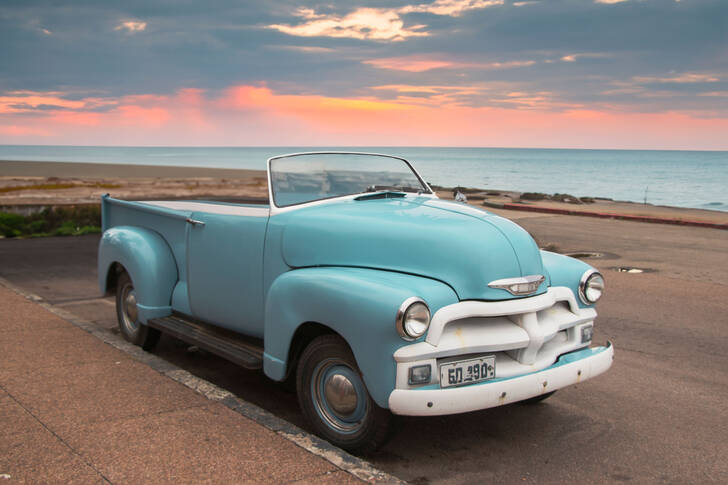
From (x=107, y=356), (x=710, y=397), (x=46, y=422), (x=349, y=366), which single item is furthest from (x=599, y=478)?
(x=107, y=356)

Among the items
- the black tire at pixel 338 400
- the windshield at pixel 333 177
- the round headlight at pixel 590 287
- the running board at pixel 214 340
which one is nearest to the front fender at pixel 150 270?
the running board at pixel 214 340

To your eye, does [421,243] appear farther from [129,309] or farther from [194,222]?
[129,309]

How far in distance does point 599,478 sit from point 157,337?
3.93 metres

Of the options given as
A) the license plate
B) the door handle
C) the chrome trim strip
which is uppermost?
the chrome trim strip

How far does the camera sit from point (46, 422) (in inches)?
160

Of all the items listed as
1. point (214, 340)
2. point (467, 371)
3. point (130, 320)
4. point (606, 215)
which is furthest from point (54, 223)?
point (467, 371)

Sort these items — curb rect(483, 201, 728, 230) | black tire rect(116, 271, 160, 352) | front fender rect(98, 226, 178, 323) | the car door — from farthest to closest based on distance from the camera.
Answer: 1. curb rect(483, 201, 728, 230)
2. black tire rect(116, 271, 160, 352)
3. front fender rect(98, 226, 178, 323)
4. the car door

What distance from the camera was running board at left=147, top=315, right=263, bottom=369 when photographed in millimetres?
4664

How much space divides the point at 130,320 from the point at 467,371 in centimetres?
382

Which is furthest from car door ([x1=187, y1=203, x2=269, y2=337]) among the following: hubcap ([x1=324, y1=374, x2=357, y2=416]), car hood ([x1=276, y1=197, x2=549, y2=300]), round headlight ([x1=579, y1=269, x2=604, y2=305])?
round headlight ([x1=579, y1=269, x2=604, y2=305])

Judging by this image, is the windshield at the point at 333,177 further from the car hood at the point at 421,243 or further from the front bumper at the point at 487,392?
the front bumper at the point at 487,392

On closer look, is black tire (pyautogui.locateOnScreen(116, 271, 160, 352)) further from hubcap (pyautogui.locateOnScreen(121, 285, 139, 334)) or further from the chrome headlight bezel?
the chrome headlight bezel

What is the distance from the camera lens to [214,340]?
511 centimetres

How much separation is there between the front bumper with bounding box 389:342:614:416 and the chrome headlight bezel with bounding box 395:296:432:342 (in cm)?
29
